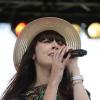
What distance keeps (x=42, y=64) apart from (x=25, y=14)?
2824 mm

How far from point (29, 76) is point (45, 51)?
9.6 inches

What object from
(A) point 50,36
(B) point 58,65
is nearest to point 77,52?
(B) point 58,65

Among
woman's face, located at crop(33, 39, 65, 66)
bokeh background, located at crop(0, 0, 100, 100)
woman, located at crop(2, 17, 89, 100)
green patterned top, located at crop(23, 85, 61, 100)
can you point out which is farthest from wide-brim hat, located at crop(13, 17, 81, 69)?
bokeh background, located at crop(0, 0, 100, 100)

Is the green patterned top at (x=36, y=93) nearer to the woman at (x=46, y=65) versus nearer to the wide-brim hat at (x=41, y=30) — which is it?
the woman at (x=46, y=65)

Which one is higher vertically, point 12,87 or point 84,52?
point 84,52

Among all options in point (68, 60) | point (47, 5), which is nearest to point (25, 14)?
point (47, 5)

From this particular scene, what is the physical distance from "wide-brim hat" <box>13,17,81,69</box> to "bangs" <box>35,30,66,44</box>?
0.03 m

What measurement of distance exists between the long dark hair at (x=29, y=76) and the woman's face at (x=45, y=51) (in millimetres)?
31

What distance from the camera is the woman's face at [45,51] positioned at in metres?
2.49

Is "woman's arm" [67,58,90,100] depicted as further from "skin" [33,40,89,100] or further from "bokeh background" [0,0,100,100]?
"bokeh background" [0,0,100,100]

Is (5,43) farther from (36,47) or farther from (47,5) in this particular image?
(36,47)

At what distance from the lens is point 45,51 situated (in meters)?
2.52

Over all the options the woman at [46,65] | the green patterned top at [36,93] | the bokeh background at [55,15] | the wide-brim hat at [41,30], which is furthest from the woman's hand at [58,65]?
the bokeh background at [55,15]

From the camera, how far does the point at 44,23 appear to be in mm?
2762
